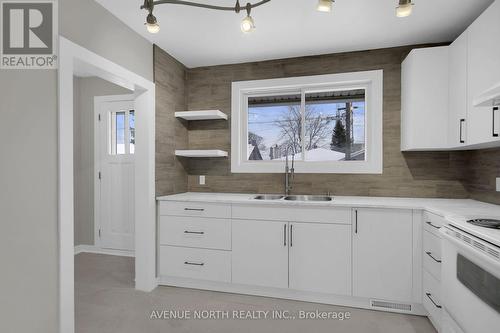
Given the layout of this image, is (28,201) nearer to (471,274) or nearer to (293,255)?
(293,255)

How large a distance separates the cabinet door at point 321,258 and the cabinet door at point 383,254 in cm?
8

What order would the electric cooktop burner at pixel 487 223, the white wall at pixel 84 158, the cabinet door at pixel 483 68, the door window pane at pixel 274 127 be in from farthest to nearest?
1. the white wall at pixel 84 158
2. the door window pane at pixel 274 127
3. the cabinet door at pixel 483 68
4. the electric cooktop burner at pixel 487 223

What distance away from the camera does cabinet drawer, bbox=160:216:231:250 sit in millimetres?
2684

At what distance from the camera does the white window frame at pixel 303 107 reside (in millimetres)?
2918

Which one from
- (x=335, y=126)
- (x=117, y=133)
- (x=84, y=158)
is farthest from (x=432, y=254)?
(x=84, y=158)

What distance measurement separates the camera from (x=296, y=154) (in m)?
3.28

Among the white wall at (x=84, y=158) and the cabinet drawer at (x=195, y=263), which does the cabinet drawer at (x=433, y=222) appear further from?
the white wall at (x=84, y=158)

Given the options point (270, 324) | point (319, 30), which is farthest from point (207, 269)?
point (319, 30)

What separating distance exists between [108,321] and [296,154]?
2438mm

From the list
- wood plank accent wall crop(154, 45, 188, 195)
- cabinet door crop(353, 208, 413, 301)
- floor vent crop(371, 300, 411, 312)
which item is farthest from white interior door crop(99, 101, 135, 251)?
floor vent crop(371, 300, 411, 312)

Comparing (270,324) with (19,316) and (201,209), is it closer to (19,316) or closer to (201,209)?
(201,209)
